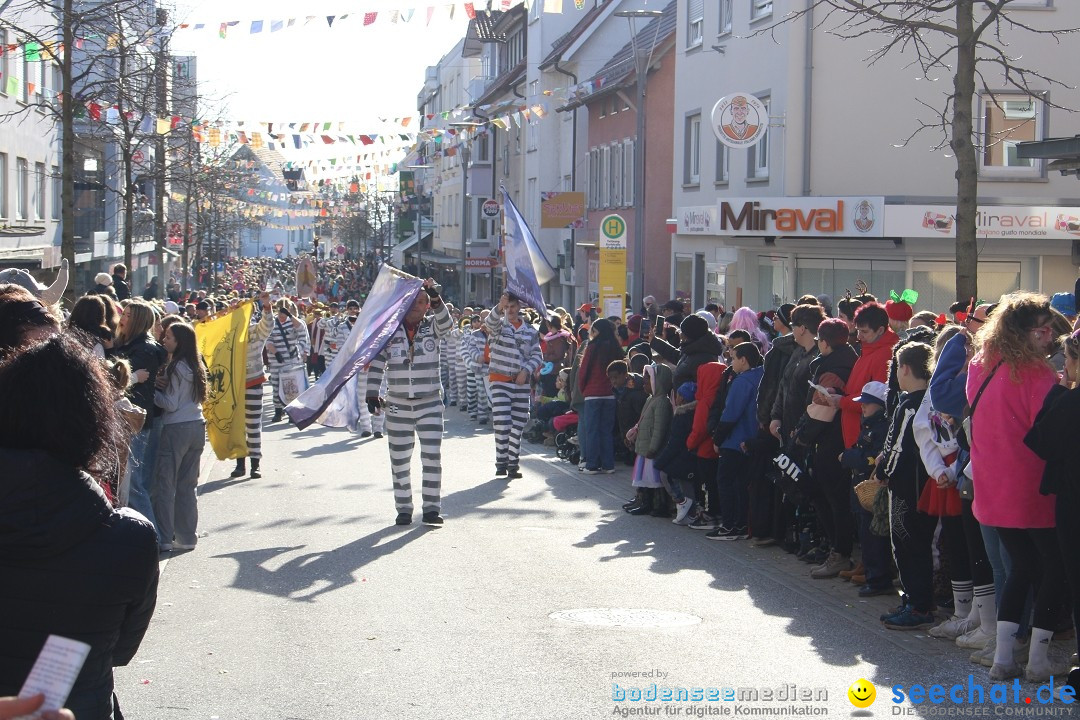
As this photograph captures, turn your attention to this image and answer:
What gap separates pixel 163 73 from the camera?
26859 millimetres

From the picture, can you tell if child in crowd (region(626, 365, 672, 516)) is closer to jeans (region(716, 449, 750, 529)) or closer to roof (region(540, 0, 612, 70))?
jeans (region(716, 449, 750, 529))

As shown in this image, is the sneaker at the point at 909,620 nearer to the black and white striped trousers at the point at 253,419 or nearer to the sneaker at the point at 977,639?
the sneaker at the point at 977,639

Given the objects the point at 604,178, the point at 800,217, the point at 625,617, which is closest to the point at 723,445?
the point at 625,617

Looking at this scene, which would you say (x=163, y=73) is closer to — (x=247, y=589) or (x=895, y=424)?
(x=247, y=589)

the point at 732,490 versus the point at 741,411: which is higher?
the point at 741,411

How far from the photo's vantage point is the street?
6.24 meters

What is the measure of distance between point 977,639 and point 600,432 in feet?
27.7

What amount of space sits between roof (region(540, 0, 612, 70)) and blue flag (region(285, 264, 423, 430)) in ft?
102

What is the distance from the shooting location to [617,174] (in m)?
37.7

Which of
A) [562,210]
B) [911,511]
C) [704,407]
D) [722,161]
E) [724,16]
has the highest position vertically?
[724,16]

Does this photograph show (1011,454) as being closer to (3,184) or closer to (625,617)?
(625,617)

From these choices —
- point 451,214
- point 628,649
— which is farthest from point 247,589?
point 451,214

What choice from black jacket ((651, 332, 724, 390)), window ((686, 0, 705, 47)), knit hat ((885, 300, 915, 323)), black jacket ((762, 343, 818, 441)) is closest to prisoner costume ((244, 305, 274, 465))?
black jacket ((651, 332, 724, 390))

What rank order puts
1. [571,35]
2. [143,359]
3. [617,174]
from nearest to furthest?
[143,359]
[617,174]
[571,35]
